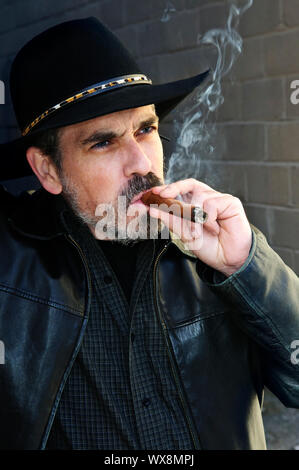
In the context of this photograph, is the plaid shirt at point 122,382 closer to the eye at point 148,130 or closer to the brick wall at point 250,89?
the eye at point 148,130

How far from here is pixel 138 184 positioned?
6.56 ft

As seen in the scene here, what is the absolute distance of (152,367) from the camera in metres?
2.04

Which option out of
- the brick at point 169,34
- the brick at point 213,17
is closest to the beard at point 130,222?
the brick at point 213,17

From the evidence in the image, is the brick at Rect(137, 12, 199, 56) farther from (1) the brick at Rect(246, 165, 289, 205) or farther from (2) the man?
(2) the man

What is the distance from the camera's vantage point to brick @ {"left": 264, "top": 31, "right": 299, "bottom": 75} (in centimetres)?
272

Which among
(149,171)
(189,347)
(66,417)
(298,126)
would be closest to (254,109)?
(298,126)

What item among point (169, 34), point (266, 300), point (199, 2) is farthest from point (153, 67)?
point (266, 300)

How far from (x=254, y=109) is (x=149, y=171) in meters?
1.17

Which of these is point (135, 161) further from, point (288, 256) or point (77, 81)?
point (288, 256)

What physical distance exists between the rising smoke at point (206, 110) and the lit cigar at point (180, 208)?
1417 mm

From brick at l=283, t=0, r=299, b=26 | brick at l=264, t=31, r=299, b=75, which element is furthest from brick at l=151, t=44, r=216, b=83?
brick at l=283, t=0, r=299, b=26

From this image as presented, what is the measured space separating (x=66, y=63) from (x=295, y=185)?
4.41ft

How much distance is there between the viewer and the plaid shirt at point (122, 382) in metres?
1.98

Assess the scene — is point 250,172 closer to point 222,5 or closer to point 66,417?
point 222,5
